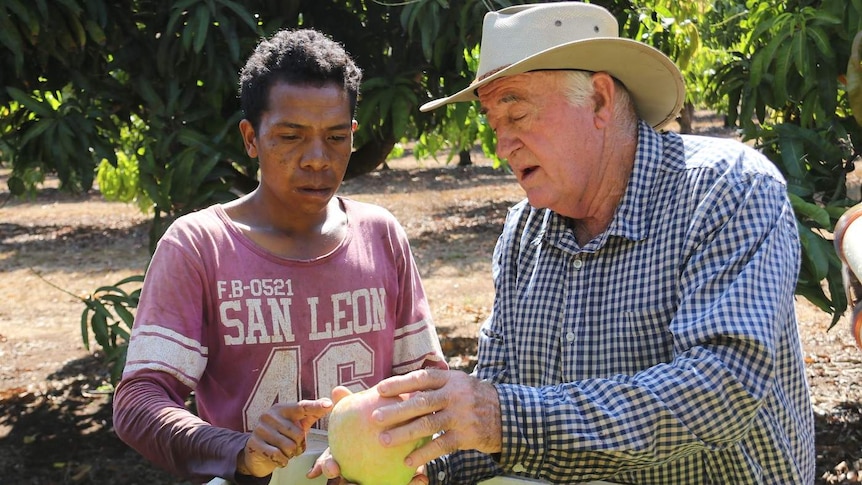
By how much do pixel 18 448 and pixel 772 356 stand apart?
4424mm

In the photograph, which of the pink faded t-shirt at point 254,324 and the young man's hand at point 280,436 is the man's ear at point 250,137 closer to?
the pink faded t-shirt at point 254,324

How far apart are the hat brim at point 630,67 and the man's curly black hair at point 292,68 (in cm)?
31

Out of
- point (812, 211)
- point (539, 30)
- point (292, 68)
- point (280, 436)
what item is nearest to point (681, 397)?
point (280, 436)

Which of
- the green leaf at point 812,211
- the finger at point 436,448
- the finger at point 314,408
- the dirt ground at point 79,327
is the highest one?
the green leaf at point 812,211

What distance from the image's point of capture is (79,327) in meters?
7.79

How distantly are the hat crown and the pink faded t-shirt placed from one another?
0.58 meters

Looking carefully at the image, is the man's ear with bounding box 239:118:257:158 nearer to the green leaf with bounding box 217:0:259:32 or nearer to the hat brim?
the hat brim

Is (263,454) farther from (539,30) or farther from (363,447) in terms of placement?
(539,30)

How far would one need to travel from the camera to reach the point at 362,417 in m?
1.69

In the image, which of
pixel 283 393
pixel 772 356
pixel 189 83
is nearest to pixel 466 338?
pixel 189 83

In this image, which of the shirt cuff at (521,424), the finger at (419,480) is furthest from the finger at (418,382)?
the finger at (419,480)

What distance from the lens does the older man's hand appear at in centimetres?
156

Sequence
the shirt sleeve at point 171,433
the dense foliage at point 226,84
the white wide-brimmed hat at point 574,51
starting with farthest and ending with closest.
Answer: the dense foliage at point 226,84 → the white wide-brimmed hat at point 574,51 → the shirt sleeve at point 171,433

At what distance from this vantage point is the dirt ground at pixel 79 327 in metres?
4.79
